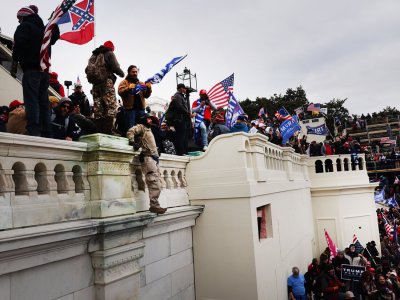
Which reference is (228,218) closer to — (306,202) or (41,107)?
(41,107)

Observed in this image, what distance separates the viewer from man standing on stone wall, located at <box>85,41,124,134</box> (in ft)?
16.1

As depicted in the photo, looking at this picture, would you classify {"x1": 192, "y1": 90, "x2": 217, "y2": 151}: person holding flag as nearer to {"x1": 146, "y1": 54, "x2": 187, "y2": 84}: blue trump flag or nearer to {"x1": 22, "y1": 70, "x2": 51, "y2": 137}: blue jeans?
{"x1": 146, "y1": 54, "x2": 187, "y2": 84}: blue trump flag

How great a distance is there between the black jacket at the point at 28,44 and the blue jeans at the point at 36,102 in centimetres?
12

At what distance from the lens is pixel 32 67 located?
4.58 metres

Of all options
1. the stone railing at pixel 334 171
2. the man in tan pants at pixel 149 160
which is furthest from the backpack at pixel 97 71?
the stone railing at pixel 334 171

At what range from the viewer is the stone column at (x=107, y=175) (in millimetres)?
4492

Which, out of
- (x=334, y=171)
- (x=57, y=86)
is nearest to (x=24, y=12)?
(x=57, y=86)

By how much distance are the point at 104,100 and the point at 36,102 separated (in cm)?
90

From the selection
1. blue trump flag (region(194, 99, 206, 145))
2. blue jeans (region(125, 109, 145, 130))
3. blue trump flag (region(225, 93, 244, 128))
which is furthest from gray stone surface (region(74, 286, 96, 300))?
blue trump flag (region(225, 93, 244, 128))

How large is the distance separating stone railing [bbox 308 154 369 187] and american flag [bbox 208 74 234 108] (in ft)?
24.0

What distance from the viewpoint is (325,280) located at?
32.9 ft

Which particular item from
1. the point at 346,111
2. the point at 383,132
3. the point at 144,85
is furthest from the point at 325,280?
the point at 346,111

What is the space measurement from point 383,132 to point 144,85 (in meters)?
54.4

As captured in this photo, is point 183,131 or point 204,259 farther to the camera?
point 183,131
